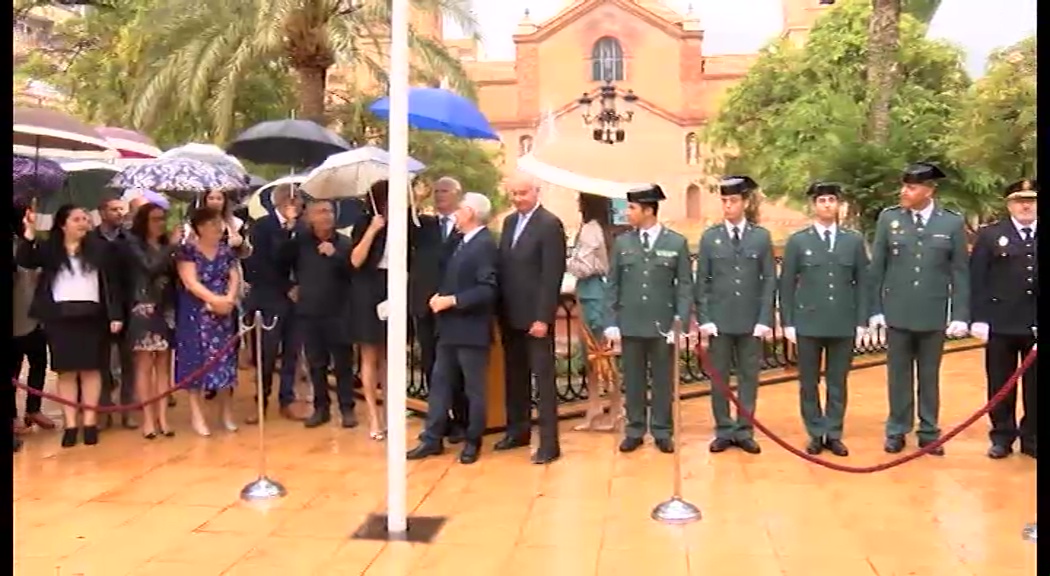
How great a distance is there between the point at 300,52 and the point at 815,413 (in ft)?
30.3

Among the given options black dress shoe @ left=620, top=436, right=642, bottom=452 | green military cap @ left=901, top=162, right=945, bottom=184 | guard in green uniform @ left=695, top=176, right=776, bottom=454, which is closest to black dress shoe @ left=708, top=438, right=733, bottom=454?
guard in green uniform @ left=695, top=176, right=776, bottom=454

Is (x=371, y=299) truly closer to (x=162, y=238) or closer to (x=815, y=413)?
(x=162, y=238)

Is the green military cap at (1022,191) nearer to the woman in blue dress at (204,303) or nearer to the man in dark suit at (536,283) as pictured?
the man in dark suit at (536,283)

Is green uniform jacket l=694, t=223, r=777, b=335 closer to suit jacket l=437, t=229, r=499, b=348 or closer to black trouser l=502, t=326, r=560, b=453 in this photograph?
black trouser l=502, t=326, r=560, b=453

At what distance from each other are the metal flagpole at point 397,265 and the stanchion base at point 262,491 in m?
0.85

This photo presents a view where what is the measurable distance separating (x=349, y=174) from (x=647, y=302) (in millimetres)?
2358

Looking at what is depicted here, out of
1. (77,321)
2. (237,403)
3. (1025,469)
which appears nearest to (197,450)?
(77,321)

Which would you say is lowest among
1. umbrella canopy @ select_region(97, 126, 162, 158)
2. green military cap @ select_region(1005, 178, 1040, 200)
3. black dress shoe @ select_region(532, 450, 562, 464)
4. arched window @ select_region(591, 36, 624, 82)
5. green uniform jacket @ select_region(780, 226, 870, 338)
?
black dress shoe @ select_region(532, 450, 562, 464)

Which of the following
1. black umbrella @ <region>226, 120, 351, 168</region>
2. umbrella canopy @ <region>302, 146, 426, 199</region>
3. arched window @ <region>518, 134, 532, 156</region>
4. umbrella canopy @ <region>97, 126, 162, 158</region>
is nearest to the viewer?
umbrella canopy @ <region>302, 146, 426, 199</region>

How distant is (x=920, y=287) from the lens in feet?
20.7

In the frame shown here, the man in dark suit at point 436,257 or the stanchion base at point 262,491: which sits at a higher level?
the man in dark suit at point 436,257

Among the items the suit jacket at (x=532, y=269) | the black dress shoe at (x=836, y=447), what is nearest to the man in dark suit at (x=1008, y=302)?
the black dress shoe at (x=836, y=447)

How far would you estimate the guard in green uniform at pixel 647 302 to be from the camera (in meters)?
6.47

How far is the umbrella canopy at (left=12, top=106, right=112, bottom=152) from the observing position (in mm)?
4844
